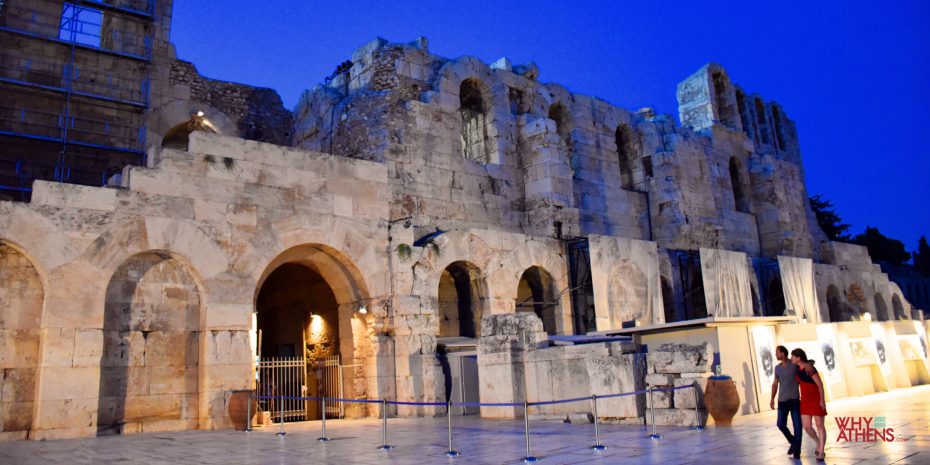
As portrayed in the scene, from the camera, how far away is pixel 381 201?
1470 cm

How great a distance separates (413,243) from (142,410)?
596cm

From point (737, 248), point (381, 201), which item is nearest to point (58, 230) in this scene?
point (381, 201)

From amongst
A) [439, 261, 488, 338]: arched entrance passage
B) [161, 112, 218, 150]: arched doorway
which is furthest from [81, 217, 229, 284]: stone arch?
[161, 112, 218, 150]: arched doorway

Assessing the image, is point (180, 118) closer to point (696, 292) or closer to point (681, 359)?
point (681, 359)

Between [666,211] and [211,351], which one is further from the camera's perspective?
[666,211]

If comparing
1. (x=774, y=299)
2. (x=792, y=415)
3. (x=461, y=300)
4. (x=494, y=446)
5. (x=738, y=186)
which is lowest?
(x=494, y=446)

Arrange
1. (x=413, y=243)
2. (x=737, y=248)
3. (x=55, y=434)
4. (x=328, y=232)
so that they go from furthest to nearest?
(x=737, y=248) → (x=413, y=243) → (x=328, y=232) → (x=55, y=434)

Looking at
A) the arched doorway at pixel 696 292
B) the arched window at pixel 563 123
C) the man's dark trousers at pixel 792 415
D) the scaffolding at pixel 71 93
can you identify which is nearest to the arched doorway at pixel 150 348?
the scaffolding at pixel 71 93

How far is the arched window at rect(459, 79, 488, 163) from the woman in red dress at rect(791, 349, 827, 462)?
39.4ft

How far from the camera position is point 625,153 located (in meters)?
22.8

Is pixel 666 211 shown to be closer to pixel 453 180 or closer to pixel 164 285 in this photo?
pixel 453 180

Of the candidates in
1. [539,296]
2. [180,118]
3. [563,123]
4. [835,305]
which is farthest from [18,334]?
[835,305]

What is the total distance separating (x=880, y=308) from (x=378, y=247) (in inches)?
883

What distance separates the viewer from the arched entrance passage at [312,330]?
14141mm
